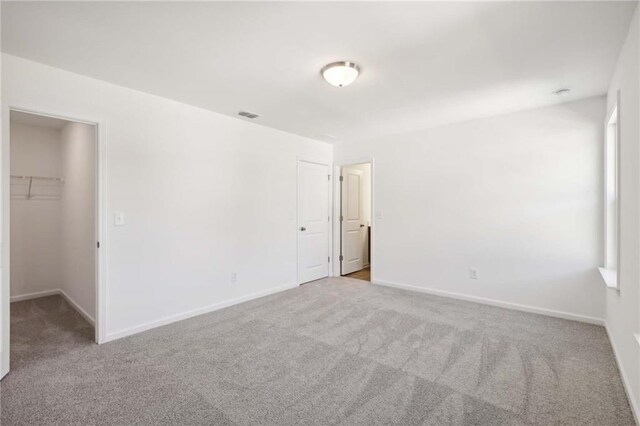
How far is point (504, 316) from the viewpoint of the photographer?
343 centimetres

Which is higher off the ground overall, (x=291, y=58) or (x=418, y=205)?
(x=291, y=58)

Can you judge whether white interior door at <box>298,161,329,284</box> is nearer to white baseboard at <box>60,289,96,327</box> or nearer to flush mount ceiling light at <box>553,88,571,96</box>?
white baseboard at <box>60,289,96,327</box>

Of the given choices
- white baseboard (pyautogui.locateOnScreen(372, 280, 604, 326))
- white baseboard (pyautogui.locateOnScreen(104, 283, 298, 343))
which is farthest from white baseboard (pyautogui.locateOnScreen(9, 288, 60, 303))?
white baseboard (pyautogui.locateOnScreen(372, 280, 604, 326))

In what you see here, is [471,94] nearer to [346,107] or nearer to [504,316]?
[346,107]

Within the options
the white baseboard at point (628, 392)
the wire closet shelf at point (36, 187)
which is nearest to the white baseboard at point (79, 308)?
the wire closet shelf at point (36, 187)

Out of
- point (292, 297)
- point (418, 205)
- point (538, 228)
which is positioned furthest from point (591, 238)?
point (292, 297)

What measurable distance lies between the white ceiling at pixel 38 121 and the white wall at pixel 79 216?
0.09 metres

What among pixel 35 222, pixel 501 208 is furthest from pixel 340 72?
pixel 35 222

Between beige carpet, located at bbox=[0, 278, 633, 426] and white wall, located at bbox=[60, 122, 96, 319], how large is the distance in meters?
0.43

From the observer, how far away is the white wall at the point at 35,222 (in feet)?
13.5

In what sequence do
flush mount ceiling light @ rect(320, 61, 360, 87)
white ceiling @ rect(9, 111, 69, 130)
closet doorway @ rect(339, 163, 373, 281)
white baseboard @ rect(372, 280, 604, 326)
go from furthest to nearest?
1. closet doorway @ rect(339, 163, 373, 281)
2. white ceiling @ rect(9, 111, 69, 130)
3. white baseboard @ rect(372, 280, 604, 326)
4. flush mount ceiling light @ rect(320, 61, 360, 87)

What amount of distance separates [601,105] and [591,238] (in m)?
1.36

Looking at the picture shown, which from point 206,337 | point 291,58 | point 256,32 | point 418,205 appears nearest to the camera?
point 256,32

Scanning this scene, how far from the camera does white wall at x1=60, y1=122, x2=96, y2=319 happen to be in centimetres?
326
